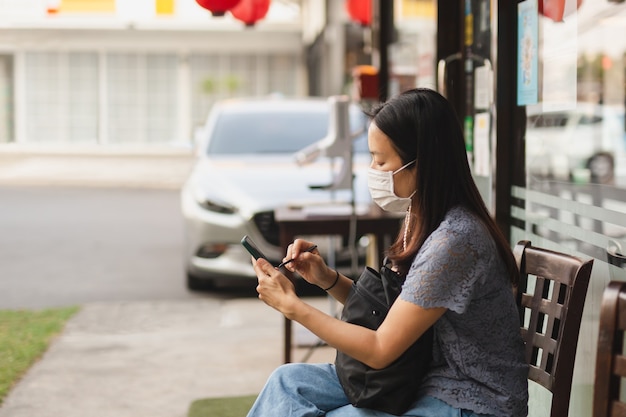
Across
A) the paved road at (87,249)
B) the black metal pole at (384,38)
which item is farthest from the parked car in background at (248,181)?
the paved road at (87,249)

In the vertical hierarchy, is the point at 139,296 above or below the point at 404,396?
below

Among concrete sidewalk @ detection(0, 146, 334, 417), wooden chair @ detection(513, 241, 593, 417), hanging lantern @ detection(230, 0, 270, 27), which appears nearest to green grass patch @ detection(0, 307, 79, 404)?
concrete sidewalk @ detection(0, 146, 334, 417)

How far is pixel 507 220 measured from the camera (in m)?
3.82

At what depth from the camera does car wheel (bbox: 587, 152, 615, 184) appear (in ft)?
28.2

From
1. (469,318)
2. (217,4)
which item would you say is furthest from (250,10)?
(469,318)

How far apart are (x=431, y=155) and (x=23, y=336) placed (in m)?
4.29

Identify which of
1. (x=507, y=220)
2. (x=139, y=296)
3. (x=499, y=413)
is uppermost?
(x=507, y=220)

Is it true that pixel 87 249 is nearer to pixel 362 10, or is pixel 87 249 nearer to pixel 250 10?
pixel 250 10

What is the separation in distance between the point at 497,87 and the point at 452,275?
1849mm

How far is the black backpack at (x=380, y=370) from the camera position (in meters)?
2.21

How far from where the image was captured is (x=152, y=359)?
17.5 ft

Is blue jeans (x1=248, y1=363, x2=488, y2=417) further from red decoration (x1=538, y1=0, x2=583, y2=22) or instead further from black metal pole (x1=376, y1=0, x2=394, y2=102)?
black metal pole (x1=376, y1=0, x2=394, y2=102)

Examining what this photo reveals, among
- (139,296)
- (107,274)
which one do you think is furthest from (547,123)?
(107,274)

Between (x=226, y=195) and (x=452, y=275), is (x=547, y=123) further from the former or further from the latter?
(x=226, y=195)
